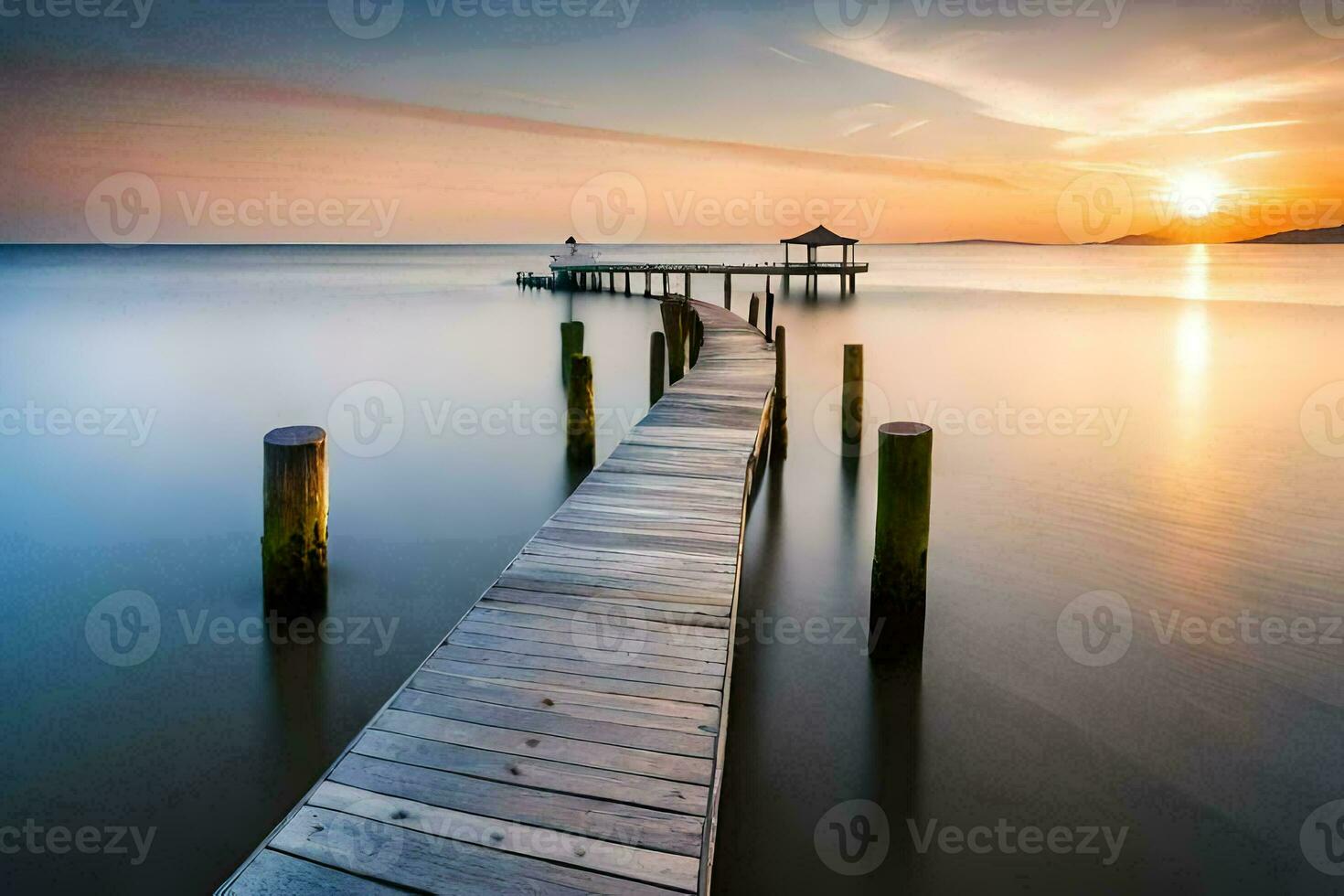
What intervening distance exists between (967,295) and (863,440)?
118 ft

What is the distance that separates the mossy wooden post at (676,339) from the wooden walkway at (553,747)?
368 inches

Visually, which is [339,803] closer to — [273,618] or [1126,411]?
[273,618]

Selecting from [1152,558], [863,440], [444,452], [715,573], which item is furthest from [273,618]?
[863,440]

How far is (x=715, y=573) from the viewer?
14.5 ft

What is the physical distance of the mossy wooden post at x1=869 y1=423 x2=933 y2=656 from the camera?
5035 mm

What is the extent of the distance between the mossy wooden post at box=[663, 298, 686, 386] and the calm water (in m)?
1.29

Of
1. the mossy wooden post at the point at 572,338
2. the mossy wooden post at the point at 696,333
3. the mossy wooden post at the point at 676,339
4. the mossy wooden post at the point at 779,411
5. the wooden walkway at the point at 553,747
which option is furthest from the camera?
the mossy wooden post at the point at 696,333

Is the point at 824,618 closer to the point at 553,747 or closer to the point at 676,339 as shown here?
the point at 553,747

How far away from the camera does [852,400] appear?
37.0ft

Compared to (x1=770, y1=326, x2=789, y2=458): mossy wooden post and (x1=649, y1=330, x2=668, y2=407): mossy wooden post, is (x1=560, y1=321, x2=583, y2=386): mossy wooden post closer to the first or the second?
(x1=649, y1=330, x2=668, y2=407): mossy wooden post

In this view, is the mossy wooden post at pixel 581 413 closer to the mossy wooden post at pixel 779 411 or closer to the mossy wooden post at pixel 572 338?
the mossy wooden post at pixel 779 411

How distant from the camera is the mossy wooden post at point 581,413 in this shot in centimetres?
958

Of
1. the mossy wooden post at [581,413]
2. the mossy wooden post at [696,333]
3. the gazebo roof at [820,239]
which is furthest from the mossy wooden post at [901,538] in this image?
the gazebo roof at [820,239]

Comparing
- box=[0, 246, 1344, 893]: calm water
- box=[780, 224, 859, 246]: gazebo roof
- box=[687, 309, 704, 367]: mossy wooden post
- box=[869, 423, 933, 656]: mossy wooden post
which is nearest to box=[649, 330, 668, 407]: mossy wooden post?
box=[0, 246, 1344, 893]: calm water
